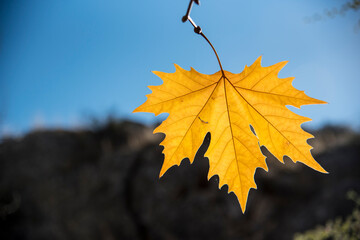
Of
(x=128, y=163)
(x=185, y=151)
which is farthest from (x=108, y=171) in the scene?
(x=185, y=151)

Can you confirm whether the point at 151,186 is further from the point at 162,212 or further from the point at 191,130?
the point at 191,130

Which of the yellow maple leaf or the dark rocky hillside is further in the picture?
the dark rocky hillside

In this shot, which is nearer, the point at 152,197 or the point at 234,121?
the point at 234,121

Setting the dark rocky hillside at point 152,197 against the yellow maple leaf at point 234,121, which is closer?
the yellow maple leaf at point 234,121
